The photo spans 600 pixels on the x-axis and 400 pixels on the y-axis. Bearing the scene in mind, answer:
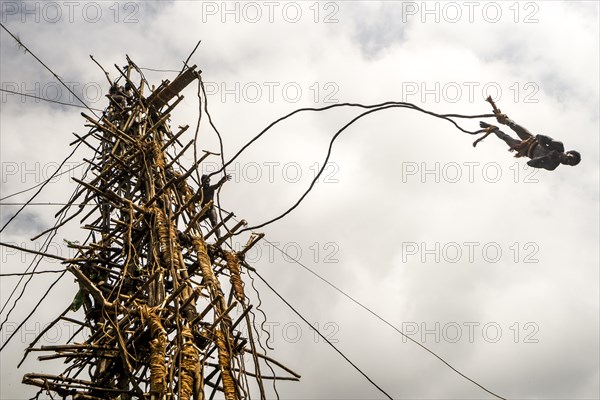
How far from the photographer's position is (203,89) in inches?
284

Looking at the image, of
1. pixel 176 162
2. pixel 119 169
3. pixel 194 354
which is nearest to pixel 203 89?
pixel 176 162

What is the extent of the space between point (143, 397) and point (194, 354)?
0.67m

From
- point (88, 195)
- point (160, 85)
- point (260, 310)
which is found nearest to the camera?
point (260, 310)

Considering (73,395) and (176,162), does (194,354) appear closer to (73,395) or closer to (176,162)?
(73,395)

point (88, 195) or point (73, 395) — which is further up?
point (88, 195)

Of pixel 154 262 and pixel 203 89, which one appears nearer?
pixel 154 262

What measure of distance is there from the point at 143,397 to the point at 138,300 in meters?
1.16

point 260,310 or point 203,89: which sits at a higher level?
point 203,89

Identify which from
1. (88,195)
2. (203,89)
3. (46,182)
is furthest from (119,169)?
(203,89)

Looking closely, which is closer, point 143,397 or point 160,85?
point 143,397

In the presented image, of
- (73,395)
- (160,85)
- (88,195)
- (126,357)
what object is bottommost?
(73,395)

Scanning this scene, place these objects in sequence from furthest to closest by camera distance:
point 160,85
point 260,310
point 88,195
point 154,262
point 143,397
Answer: point 160,85 → point 88,195 → point 260,310 → point 154,262 → point 143,397

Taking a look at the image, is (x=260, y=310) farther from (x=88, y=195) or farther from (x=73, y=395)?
(x=88, y=195)

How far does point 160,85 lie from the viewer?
9.93 m
